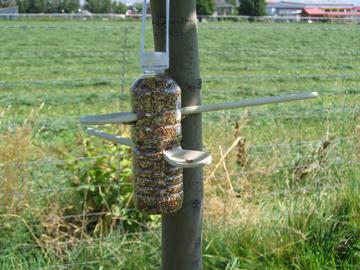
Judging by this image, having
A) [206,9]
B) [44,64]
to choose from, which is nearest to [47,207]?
[44,64]

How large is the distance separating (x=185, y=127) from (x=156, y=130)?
0.77ft

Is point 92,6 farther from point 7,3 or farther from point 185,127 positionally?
point 185,127

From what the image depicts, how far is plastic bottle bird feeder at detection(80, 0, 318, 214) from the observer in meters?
1.60

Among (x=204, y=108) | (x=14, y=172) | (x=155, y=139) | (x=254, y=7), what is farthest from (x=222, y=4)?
(x=155, y=139)

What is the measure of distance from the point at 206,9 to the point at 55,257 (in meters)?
69.5

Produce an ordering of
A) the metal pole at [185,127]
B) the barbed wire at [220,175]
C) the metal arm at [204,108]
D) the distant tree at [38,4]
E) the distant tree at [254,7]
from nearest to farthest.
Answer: the metal arm at [204,108], the metal pole at [185,127], the barbed wire at [220,175], the distant tree at [38,4], the distant tree at [254,7]

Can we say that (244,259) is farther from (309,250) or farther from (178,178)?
(178,178)

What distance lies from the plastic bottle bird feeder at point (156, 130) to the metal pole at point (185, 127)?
0.14 metres

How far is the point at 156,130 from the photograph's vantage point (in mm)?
1638

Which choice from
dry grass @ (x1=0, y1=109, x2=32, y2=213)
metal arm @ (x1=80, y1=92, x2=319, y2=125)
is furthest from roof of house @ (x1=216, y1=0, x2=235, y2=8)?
metal arm @ (x1=80, y1=92, x2=319, y2=125)

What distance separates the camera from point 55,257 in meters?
3.18

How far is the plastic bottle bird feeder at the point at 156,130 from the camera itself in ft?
5.26

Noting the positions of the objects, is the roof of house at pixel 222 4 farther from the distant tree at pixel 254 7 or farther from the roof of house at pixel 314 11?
the roof of house at pixel 314 11

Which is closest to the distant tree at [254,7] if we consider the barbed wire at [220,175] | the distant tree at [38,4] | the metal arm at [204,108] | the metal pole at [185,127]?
the distant tree at [38,4]
